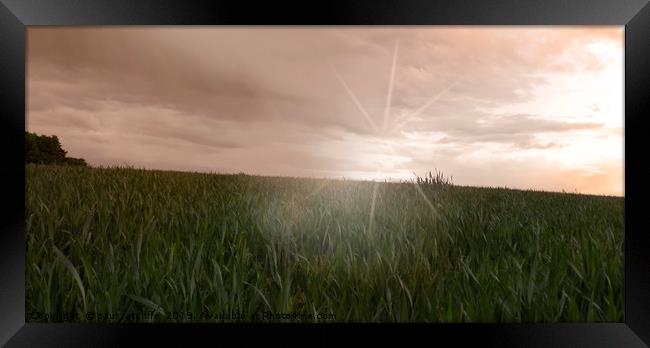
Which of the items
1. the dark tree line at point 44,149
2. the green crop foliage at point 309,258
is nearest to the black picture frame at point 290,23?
the green crop foliage at point 309,258

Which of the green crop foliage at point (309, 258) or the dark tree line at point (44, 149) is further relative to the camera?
the dark tree line at point (44, 149)

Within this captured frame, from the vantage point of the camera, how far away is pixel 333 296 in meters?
1.56

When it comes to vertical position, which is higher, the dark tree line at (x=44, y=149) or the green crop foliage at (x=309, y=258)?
the dark tree line at (x=44, y=149)

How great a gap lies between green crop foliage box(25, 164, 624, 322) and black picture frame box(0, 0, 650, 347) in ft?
0.23

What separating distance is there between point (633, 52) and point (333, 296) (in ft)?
4.48

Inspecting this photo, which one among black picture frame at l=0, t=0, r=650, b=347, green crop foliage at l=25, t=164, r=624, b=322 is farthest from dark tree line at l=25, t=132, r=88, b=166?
black picture frame at l=0, t=0, r=650, b=347

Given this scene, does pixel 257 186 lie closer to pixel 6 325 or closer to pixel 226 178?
pixel 226 178

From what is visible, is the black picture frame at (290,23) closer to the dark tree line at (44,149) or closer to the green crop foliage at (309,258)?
the green crop foliage at (309,258)

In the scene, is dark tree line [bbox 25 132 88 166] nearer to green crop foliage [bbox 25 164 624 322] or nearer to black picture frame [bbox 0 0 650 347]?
green crop foliage [bbox 25 164 624 322]

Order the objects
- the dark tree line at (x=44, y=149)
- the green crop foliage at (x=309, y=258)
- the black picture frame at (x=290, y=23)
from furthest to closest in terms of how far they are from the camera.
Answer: the dark tree line at (x=44, y=149) → the green crop foliage at (x=309, y=258) → the black picture frame at (x=290, y=23)

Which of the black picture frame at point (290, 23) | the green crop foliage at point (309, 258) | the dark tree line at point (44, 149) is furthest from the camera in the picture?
the dark tree line at point (44, 149)

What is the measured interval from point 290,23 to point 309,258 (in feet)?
3.36

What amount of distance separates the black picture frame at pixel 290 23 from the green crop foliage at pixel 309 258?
70 mm

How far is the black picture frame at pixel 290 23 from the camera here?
4.54 feet
